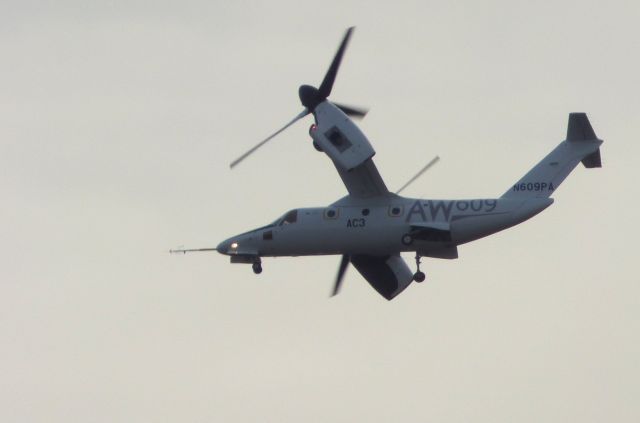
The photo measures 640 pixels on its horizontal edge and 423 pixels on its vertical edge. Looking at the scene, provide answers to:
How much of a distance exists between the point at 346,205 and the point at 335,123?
4517 millimetres

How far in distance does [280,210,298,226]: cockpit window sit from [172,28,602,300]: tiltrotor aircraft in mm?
49

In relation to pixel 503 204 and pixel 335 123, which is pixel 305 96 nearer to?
pixel 335 123

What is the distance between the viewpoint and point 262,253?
5133 inches

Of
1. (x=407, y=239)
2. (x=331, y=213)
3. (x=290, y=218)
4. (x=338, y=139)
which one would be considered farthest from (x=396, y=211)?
(x=290, y=218)

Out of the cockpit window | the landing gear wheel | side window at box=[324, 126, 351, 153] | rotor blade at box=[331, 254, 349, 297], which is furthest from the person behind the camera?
rotor blade at box=[331, 254, 349, 297]

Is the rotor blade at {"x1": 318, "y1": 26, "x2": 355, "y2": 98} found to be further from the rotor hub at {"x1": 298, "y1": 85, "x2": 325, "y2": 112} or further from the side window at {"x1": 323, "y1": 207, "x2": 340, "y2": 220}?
the side window at {"x1": 323, "y1": 207, "x2": 340, "y2": 220}

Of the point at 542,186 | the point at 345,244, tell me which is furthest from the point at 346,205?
the point at 542,186

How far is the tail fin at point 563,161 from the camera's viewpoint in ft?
411

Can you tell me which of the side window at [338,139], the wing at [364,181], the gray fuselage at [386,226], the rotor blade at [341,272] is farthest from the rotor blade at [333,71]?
the rotor blade at [341,272]

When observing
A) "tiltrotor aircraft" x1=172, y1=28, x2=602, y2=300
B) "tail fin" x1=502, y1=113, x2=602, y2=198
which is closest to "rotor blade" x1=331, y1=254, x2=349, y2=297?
"tiltrotor aircraft" x1=172, y1=28, x2=602, y2=300

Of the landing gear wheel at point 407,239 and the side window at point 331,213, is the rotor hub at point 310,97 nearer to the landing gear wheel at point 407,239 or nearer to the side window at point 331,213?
the side window at point 331,213

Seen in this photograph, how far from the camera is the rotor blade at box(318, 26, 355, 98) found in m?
127

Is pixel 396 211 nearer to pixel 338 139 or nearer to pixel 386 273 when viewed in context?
Result: pixel 338 139

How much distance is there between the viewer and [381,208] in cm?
12638
